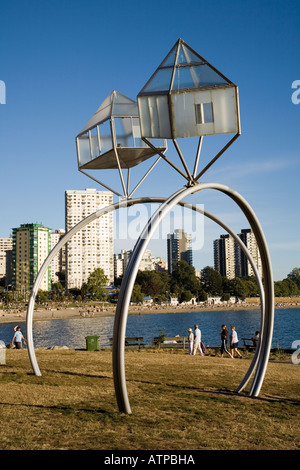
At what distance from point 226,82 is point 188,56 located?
1.16 metres

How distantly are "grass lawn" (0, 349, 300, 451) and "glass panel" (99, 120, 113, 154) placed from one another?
6.83 meters

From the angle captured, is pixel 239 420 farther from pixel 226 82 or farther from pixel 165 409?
pixel 226 82

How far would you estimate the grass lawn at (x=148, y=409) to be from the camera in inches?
300

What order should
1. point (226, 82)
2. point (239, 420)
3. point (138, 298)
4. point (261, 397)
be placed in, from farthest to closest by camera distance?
point (138, 298), point (261, 397), point (226, 82), point (239, 420)

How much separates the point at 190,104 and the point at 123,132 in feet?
15.4

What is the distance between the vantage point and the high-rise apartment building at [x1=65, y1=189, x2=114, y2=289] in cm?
17850

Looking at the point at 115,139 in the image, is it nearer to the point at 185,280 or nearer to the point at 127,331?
the point at 127,331

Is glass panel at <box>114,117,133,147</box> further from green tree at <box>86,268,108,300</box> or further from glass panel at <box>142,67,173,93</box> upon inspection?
green tree at <box>86,268,108,300</box>

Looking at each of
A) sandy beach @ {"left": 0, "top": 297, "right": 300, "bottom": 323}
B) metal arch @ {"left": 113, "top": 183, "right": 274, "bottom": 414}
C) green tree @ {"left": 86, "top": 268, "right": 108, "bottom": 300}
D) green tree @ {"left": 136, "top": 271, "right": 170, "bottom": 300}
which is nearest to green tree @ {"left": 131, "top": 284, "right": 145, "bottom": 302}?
sandy beach @ {"left": 0, "top": 297, "right": 300, "bottom": 323}

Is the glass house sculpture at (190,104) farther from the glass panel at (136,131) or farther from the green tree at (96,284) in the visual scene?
the green tree at (96,284)

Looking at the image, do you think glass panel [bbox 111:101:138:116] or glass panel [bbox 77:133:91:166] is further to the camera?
glass panel [bbox 77:133:91:166]

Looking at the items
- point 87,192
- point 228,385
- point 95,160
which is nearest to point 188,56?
point 95,160

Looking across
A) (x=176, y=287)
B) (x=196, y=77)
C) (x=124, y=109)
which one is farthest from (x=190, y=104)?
(x=176, y=287)

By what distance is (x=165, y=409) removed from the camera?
387 inches
